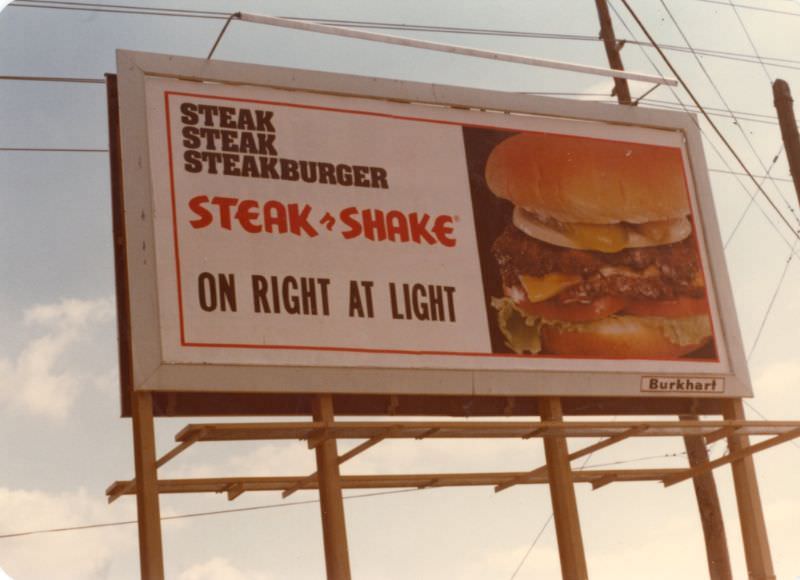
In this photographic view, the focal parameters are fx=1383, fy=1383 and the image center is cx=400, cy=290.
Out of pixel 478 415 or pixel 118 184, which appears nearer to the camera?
pixel 118 184

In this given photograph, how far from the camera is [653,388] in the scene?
49.5ft

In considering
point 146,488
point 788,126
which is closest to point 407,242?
point 146,488

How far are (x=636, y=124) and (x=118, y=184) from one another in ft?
21.2

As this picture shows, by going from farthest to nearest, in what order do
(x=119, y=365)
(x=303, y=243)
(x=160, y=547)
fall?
(x=303, y=243), (x=119, y=365), (x=160, y=547)

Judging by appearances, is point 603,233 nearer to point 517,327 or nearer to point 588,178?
point 588,178

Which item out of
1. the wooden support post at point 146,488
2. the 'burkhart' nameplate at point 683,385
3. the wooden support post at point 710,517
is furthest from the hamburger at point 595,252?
the wooden support post at point 710,517

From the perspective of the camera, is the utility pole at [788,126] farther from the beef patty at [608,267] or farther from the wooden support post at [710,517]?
the wooden support post at [710,517]

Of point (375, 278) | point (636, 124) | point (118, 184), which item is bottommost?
point (375, 278)

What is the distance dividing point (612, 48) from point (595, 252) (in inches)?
274

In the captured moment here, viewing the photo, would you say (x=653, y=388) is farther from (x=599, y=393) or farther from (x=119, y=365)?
(x=119, y=365)

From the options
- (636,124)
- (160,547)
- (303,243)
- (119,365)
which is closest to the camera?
(160,547)

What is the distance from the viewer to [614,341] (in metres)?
15.1

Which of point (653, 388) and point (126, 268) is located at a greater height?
point (126, 268)

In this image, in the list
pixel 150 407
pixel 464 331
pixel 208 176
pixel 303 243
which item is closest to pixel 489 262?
pixel 464 331
